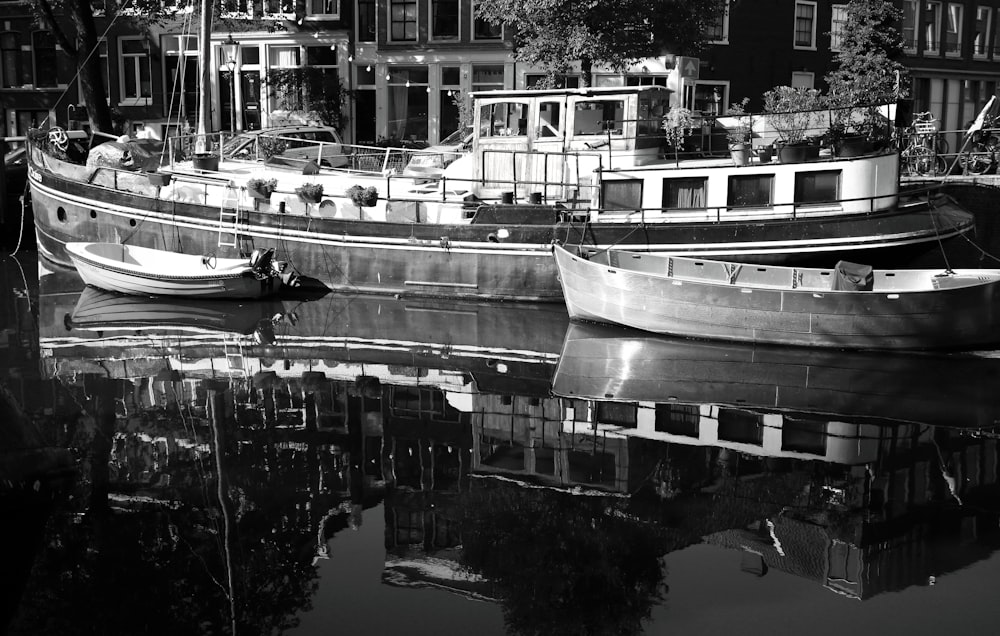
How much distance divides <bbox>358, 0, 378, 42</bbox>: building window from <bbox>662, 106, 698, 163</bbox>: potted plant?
55.8ft

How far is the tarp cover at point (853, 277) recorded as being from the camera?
14867 mm

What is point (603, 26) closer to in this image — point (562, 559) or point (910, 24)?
point (562, 559)

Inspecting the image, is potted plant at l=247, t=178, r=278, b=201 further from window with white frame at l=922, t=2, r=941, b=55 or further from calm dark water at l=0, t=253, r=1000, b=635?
window with white frame at l=922, t=2, r=941, b=55

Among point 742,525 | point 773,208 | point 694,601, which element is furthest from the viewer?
point 773,208

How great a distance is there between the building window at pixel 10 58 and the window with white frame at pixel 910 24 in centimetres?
2987

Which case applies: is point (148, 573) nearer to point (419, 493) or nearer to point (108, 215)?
point (419, 493)

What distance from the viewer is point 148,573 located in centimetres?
801

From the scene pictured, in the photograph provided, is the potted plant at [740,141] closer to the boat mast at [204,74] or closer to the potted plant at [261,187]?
the potted plant at [261,187]

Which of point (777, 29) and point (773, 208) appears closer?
point (773, 208)

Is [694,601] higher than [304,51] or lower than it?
lower

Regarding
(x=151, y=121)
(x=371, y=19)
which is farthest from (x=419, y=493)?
(x=151, y=121)

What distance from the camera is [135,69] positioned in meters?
35.8

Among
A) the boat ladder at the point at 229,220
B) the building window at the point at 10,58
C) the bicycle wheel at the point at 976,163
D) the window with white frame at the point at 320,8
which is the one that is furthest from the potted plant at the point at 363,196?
the building window at the point at 10,58

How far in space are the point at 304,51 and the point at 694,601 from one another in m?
28.6
